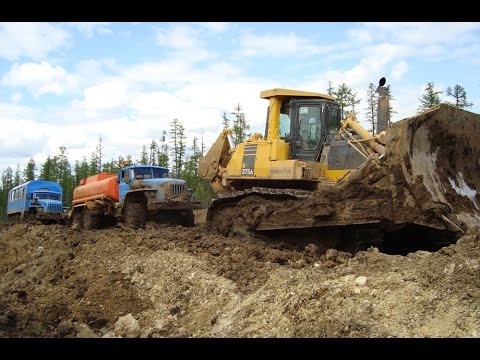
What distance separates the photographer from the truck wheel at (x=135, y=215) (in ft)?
53.7

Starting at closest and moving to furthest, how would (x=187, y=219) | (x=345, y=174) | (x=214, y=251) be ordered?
(x=214, y=251)
(x=345, y=174)
(x=187, y=219)

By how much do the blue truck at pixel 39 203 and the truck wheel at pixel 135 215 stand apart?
11984mm

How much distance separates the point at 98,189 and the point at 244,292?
44.9 feet

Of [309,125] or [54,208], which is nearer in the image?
[309,125]

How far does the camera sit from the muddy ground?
5344mm

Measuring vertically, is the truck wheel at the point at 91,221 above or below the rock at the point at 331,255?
below

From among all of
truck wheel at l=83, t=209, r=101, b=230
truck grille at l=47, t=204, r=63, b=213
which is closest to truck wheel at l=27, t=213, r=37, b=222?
truck grille at l=47, t=204, r=63, b=213

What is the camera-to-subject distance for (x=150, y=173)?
59.8ft

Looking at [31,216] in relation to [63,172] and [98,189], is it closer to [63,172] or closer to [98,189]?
[98,189]

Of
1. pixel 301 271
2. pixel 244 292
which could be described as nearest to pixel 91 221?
pixel 244 292

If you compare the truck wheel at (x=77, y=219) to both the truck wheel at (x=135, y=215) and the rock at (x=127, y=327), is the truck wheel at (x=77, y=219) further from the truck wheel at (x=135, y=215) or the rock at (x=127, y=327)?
the rock at (x=127, y=327)

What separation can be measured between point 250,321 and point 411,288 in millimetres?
1867

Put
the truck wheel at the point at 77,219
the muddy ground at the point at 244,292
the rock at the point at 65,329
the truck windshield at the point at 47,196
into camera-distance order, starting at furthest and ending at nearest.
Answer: the truck windshield at the point at 47,196 < the truck wheel at the point at 77,219 < the rock at the point at 65,329 < the muddy ground at the point at 244,292

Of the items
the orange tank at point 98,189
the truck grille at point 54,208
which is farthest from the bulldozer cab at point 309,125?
the truck grille at point 54,208
